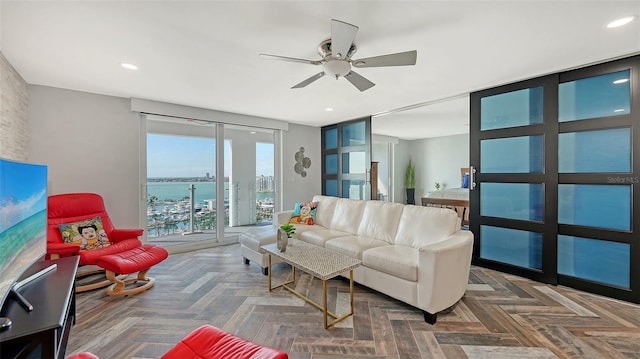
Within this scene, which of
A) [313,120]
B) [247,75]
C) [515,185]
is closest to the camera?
[247,75]

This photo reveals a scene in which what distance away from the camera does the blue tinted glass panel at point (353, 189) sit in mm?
5293

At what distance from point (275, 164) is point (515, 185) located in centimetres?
409

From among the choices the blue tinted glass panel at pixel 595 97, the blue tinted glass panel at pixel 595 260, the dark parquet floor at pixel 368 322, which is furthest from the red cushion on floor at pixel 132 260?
the blue tinted glass panel at pixel 595 97

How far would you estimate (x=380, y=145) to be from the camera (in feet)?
26.2

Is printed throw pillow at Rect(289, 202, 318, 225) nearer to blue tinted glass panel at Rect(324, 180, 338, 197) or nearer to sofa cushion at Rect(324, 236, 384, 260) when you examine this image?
sofa cushion at Rect(324, 236, 384, 260)

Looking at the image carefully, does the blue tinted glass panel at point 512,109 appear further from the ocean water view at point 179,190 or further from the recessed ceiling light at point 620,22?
the ocean water view at point 179,190

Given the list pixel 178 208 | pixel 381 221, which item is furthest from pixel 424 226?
pixel 178 208

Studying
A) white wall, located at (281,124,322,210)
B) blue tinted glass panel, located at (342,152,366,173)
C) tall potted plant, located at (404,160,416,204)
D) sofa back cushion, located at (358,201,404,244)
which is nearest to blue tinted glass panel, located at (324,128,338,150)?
white wall, located at (281,124,322,210)

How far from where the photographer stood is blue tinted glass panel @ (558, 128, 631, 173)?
2.50 meters

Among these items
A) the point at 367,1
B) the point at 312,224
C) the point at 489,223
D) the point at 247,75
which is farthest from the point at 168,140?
the point at 489,223

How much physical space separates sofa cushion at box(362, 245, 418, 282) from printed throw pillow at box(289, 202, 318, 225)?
5.07 ft

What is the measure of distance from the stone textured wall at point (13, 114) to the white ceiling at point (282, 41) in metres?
0.14

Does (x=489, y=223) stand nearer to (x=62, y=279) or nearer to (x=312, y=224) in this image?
(x=312, y=224)

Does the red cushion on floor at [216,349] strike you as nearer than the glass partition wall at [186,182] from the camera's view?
Yes
